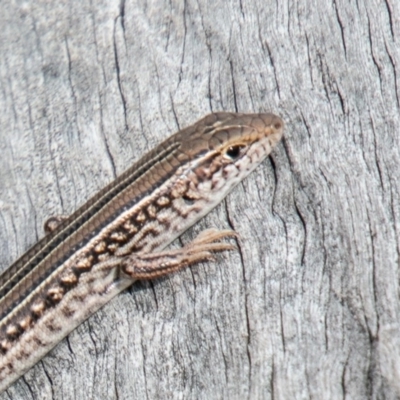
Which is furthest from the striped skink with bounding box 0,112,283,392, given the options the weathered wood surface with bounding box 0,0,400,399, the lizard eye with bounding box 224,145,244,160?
the weathered wood surface with bounding box 0,0,400,399

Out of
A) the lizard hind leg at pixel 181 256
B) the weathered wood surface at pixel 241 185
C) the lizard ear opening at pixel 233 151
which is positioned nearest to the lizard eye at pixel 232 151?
the lizard ear opening at pixel 233 151

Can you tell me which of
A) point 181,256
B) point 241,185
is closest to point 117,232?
point 181,256

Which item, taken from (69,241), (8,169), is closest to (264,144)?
(69,241)

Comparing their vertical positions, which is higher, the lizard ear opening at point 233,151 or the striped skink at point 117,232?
the lizard ear opening at point 233,151

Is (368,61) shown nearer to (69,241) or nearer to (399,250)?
(399,250)

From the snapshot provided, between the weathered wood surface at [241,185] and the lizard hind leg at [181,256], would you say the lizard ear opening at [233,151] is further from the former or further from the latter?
the lizard hind leg at [181,256]

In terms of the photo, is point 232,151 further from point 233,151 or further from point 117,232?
point 117,232
